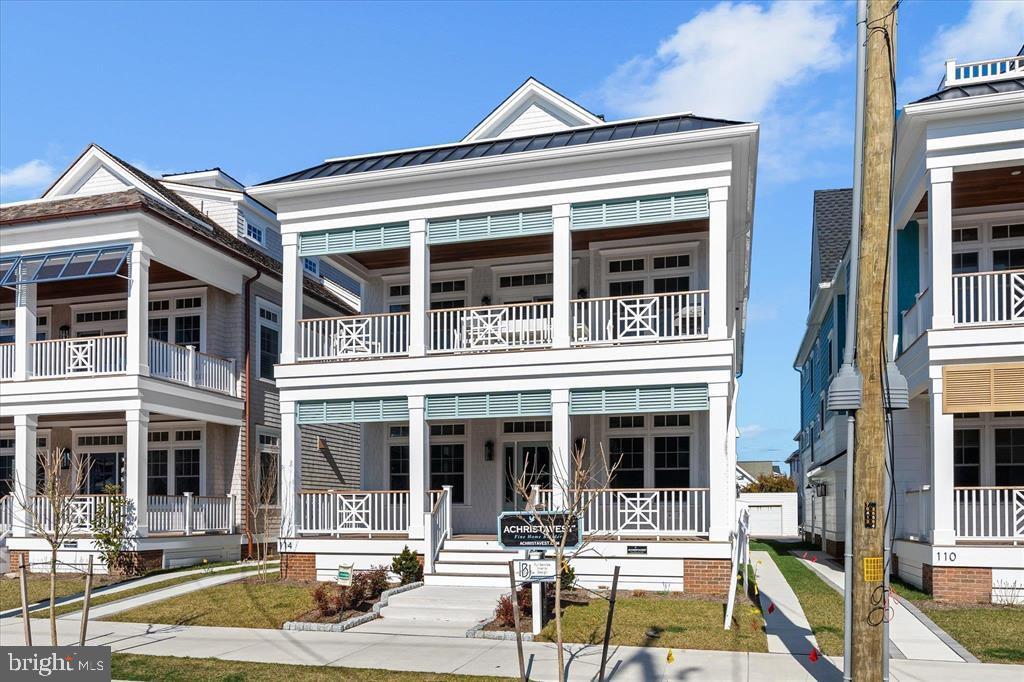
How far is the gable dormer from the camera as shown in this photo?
21188 mm

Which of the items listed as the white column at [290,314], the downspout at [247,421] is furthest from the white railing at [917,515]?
the downspout at [247,421]

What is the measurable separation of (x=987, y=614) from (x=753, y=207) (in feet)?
29.1

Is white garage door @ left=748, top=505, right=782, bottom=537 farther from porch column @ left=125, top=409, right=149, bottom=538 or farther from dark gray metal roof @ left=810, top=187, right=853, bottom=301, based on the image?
porch column @ left=125, top=409, right=149, bottom=538

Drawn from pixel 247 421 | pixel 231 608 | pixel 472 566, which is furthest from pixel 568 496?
pixel 247 421

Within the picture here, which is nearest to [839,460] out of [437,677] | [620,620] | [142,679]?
[620,620]

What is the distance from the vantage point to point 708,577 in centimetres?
1627

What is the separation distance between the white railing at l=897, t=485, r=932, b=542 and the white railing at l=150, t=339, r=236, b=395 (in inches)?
620

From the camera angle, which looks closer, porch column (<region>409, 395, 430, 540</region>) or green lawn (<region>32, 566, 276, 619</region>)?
green lawn (<region>32, 566, 276, 619</region>)

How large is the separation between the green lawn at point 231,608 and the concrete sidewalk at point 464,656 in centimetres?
47

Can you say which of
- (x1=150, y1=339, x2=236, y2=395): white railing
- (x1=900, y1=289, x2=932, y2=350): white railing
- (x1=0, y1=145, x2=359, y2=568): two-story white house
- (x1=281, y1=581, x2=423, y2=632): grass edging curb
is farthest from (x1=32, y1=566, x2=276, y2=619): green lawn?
(x1=900, y1=289, x2=932, y2=350): white railing

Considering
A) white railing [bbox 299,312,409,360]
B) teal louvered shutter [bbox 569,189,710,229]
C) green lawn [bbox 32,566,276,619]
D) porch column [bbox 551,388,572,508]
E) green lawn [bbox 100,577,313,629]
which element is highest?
teal louvered shutter [bbox 569,189,710,229]

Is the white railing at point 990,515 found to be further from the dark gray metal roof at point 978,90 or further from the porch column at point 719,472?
the dark gray metal roof at point 978,90

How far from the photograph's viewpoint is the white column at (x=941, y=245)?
16203 millimetres

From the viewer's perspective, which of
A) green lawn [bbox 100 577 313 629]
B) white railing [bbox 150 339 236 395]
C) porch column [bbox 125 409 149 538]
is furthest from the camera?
white railing [bbox 150 339 236 395]
